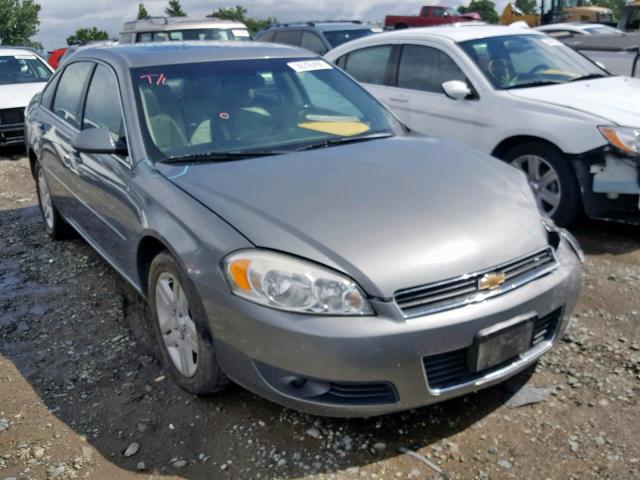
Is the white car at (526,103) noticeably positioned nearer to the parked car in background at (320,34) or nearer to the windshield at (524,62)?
the windshield at (524,62)

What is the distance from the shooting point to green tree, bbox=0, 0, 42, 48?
109 feet

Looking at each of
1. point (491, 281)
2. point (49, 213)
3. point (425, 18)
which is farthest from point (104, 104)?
point (425, 18)

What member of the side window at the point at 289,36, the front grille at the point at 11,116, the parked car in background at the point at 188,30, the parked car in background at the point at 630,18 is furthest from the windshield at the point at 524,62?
the parked car in background at the point at 630,18

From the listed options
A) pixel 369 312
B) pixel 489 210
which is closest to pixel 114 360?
pixel 369 312

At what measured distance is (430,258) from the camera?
2.49m

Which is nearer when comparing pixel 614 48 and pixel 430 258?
pixel 430 258

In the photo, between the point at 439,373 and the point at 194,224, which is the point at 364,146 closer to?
the point at 194,224

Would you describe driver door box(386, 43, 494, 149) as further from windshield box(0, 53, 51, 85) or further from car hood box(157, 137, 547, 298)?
windshield box(0, 53, 51, 85)

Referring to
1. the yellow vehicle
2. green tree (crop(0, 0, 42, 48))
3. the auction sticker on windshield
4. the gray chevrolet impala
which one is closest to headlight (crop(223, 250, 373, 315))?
the gray chevrolet impala

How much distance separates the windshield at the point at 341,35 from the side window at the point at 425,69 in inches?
235

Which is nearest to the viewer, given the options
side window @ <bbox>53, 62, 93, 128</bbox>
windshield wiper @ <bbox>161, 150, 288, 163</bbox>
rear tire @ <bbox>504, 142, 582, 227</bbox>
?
windshield wiper @ <bbox>161, 150, 288, 163</bbox>

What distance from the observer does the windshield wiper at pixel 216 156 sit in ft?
10.6

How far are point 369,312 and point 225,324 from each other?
59 centimetres

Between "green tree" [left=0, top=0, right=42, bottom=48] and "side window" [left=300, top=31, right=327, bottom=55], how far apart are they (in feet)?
84.3
